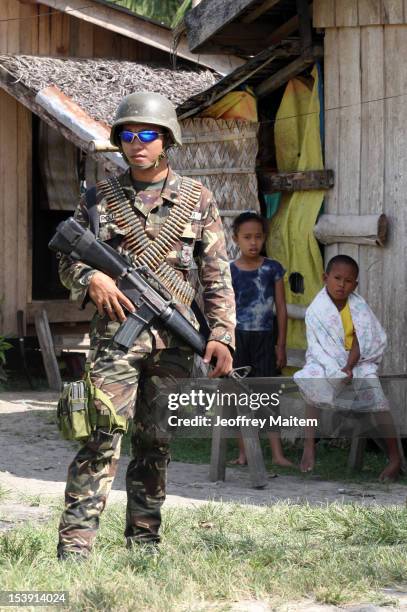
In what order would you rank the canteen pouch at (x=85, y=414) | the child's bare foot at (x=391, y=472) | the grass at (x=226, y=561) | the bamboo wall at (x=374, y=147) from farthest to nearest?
the bamboo wall at (x=374, y=147), the child's bare foot at (x=391, y=472), the canteen pouch at (x=85, y=414), the grass at (x=226, y=561)

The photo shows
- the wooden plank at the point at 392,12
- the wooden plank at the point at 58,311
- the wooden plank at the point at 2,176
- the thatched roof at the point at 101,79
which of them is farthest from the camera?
the wooden plank at the point at 58,311

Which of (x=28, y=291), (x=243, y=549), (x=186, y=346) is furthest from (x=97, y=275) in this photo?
(x=28, y=291)

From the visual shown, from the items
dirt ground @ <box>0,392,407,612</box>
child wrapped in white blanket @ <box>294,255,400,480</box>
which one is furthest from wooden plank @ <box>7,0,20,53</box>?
child wrapped in white blanket @ <box>294,255,400,480</box>

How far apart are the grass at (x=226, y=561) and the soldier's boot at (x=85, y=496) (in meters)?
0.09

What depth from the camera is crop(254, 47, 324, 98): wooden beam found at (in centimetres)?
852

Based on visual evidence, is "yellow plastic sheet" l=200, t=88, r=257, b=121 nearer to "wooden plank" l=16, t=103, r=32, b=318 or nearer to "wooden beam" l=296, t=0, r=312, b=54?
"wooden beam" l=296, t=0, r=312, b=54

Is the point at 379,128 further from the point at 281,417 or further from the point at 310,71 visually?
the point at 281,417

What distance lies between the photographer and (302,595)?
4488mm

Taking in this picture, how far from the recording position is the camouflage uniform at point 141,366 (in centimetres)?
472

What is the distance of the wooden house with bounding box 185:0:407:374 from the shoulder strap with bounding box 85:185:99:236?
325 cm

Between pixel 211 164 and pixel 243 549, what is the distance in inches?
187

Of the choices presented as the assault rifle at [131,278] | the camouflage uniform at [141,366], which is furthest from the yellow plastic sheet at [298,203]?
the assault rifle at [131,278]

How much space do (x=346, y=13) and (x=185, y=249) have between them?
3.79 metres

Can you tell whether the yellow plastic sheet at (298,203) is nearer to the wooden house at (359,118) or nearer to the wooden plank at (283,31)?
the wooden house at (359,118)
